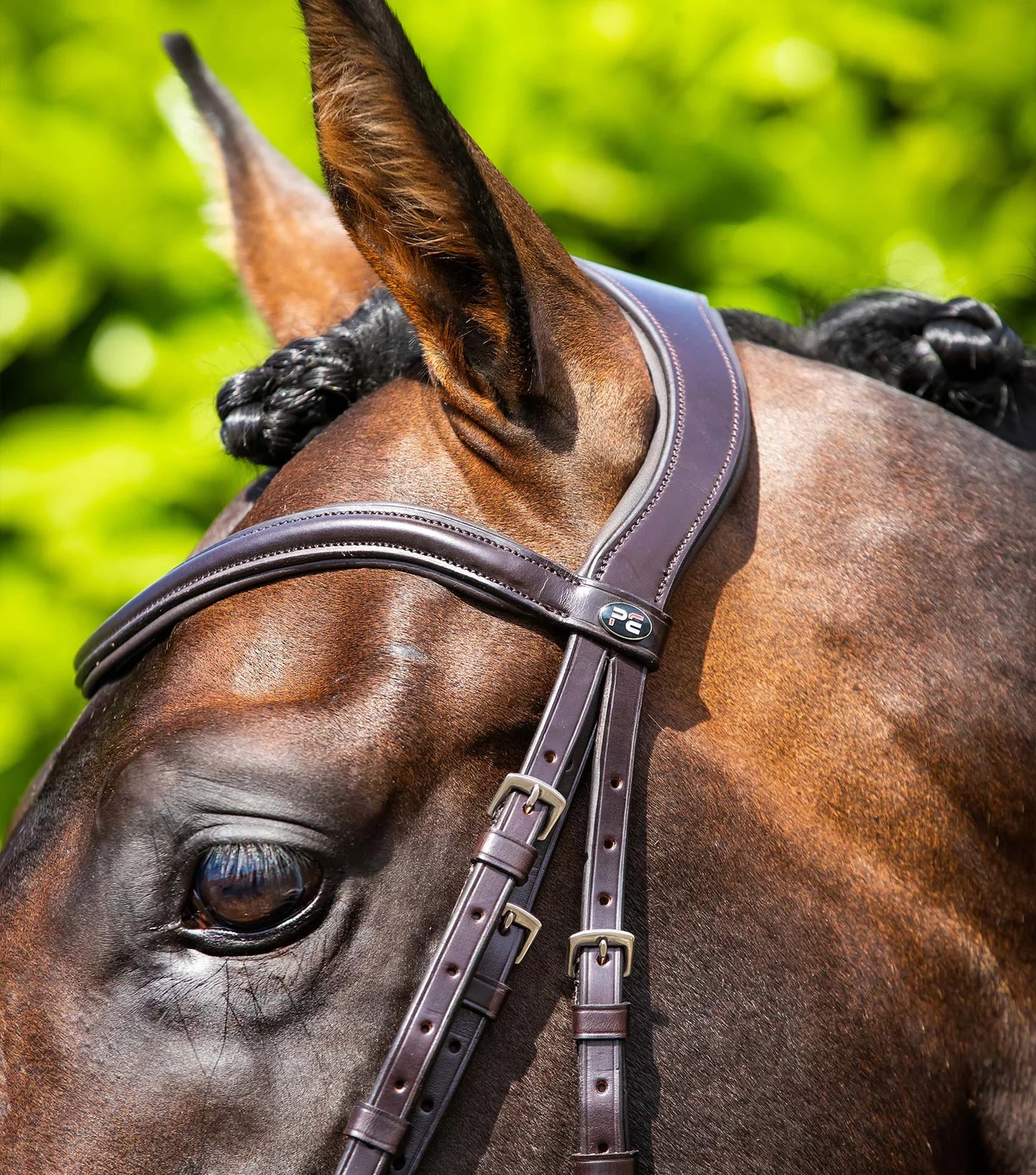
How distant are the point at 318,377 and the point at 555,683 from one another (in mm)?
576

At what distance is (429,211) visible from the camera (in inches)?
49.4

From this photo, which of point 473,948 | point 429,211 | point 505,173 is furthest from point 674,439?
point 505,173

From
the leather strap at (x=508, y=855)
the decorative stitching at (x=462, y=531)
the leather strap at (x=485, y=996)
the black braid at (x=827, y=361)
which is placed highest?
the black braid at (x=827, y=361)

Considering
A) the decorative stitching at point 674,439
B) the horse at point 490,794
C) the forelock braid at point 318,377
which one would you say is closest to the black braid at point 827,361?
the forelock braid at point 318,377

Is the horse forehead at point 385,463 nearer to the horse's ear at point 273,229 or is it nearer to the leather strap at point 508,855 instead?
the leather strap at point 508,855

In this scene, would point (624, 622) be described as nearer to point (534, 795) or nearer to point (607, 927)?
point (534, 795)

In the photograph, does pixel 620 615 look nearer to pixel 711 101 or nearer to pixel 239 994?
pixel 239 994

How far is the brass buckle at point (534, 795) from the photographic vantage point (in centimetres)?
120

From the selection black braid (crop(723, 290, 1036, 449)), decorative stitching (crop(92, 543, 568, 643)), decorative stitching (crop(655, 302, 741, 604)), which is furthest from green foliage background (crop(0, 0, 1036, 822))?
decorative stitching (crop(92, 543, 568, 643))

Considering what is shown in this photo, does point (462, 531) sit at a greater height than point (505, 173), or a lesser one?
lesser

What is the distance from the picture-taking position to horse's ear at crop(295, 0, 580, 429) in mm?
1181

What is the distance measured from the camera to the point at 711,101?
124 inches

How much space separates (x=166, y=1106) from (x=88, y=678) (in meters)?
0.54

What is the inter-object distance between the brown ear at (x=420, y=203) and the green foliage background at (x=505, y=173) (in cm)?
176
